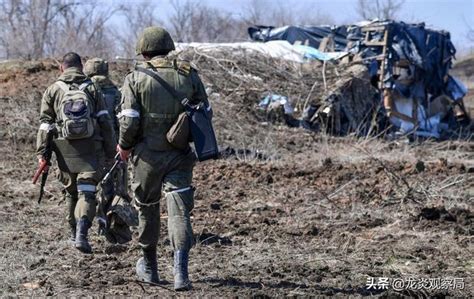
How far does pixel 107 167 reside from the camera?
7.44 m

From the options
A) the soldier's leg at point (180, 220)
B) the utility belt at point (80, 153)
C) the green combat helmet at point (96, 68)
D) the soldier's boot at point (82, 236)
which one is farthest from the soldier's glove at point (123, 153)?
the green combat helmet at point (96, 68)

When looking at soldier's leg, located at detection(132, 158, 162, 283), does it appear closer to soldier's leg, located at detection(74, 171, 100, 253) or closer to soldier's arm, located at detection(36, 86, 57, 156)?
soldier's leg, located at detection(74, 171, 100, 253)

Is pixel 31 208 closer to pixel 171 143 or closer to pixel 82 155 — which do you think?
pixel 82 155

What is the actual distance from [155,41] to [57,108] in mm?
1869

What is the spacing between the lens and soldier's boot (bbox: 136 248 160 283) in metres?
5.89

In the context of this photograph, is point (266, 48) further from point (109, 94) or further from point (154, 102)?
point (154, 102)

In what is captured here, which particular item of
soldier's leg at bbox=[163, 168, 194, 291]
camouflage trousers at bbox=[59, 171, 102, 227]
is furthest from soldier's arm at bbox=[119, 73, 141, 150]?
camouflage trousers at bbox=[59, 171, 102, 227]

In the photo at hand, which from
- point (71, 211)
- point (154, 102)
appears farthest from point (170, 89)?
point (71, 211)

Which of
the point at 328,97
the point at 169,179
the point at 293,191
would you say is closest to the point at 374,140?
the point at 328,97

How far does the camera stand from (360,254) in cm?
709

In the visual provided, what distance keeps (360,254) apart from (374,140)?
9407mm

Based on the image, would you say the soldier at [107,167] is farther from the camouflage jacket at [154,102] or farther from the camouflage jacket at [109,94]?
the camouflage jacket at [154,102]

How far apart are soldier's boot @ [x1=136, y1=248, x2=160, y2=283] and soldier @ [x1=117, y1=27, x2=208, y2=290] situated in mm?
229

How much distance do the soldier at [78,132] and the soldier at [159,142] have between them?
1.32 metres
